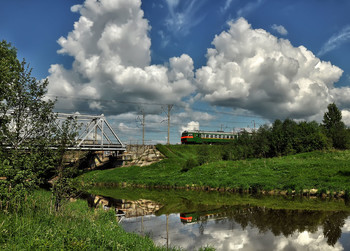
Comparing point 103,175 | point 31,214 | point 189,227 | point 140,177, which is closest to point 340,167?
point 189,227

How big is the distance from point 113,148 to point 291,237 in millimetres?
51042

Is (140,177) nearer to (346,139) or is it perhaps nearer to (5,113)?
(5,113)

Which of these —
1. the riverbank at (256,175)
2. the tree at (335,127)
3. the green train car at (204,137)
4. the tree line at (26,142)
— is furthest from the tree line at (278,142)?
the tree line at (26,142)

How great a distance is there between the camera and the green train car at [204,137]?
81125mm

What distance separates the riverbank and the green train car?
80.7 feet

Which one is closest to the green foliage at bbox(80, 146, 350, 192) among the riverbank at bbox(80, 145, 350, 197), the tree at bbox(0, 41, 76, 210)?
the riverbank at bbox(80, 145, 350, 197)

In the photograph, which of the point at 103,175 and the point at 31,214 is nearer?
the point at 31,214

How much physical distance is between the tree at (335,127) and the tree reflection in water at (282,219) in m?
51.7

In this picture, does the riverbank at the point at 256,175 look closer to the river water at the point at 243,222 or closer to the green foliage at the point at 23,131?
the river water at the point at 243,222

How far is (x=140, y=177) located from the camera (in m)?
50.1

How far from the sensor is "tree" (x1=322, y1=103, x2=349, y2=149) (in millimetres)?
63984

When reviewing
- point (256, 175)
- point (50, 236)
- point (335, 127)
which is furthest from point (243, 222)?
point (335, 127)

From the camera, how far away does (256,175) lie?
37062 mm

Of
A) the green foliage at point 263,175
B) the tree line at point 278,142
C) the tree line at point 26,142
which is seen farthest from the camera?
the tree line at point 278,142
